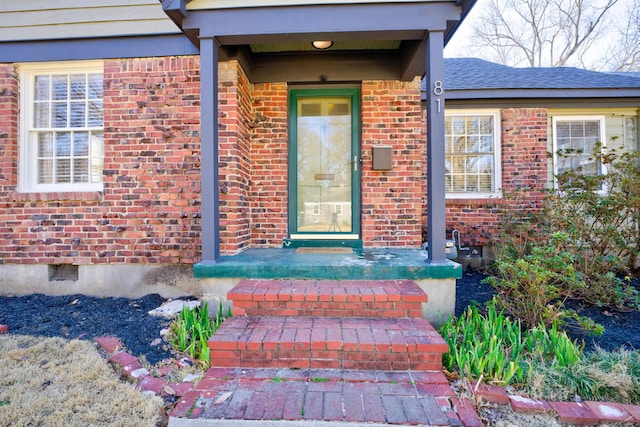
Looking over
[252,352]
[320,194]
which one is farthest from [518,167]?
[252,352]

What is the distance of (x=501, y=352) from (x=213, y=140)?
9.06 feet

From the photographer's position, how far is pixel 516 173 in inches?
212

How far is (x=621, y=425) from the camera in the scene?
5.80ft

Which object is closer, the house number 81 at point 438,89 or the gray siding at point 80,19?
the house number 81 at point 438,89

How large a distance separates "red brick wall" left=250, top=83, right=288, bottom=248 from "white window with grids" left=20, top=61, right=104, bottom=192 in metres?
1.75

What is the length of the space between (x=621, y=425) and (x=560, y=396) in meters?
0.27

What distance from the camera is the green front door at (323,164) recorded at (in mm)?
4359

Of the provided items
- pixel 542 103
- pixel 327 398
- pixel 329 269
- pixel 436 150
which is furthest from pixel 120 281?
pixel 542 103

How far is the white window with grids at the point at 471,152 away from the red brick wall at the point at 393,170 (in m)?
1.62

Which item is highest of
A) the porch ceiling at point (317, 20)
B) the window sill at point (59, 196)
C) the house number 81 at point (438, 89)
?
the porch ceiling at point (317, 20)

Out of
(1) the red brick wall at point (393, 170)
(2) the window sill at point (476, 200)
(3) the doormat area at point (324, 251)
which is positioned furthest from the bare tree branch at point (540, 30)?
(3) the doormat area at point (324, 251)

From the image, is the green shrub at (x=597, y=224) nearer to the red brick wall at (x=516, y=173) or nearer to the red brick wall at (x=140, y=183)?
the red brick wall at (x=516, y=173)

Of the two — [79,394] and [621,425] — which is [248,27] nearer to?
[79,394]

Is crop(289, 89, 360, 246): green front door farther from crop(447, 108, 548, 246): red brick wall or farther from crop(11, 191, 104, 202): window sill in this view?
crop(11, 191, 104, 202): window sill
